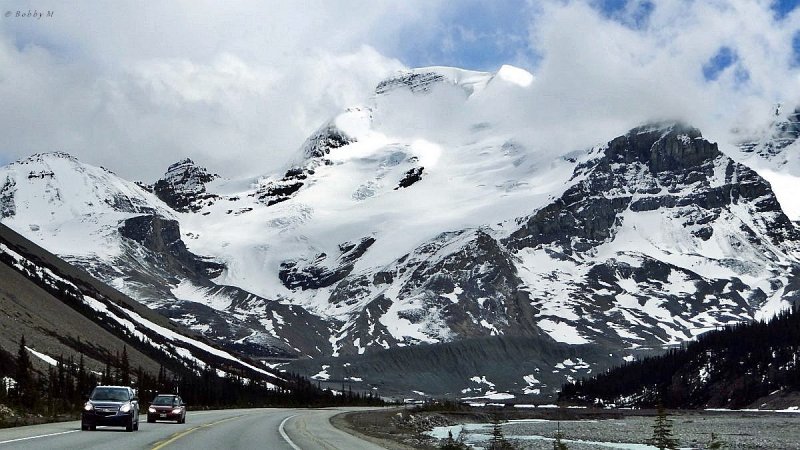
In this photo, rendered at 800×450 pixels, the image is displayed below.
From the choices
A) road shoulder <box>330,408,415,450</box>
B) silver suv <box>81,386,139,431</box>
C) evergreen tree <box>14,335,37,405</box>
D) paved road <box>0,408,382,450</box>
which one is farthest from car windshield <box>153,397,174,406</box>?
silver suv <box>81,386,139,431</box>

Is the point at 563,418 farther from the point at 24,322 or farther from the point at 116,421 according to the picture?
the point at 116,421

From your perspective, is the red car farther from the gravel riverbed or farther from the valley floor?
the gravel riverbed

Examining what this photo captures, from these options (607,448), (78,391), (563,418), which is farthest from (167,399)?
(563,418)

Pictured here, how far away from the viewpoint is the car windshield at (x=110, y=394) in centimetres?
5256

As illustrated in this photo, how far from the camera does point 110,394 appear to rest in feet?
175

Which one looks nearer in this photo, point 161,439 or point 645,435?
point 161,439

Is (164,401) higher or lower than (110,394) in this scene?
higher

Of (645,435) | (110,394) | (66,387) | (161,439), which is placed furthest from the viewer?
(645,435)

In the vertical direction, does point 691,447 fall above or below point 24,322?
below

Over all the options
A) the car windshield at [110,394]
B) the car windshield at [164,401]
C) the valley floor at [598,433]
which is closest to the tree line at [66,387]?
the car windshield at [110,394]

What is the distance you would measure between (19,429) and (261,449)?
53.6 ft

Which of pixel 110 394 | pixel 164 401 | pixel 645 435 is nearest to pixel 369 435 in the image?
pixel 164 401

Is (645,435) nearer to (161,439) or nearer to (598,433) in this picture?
(598,433)

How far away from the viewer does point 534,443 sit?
104312 mm
